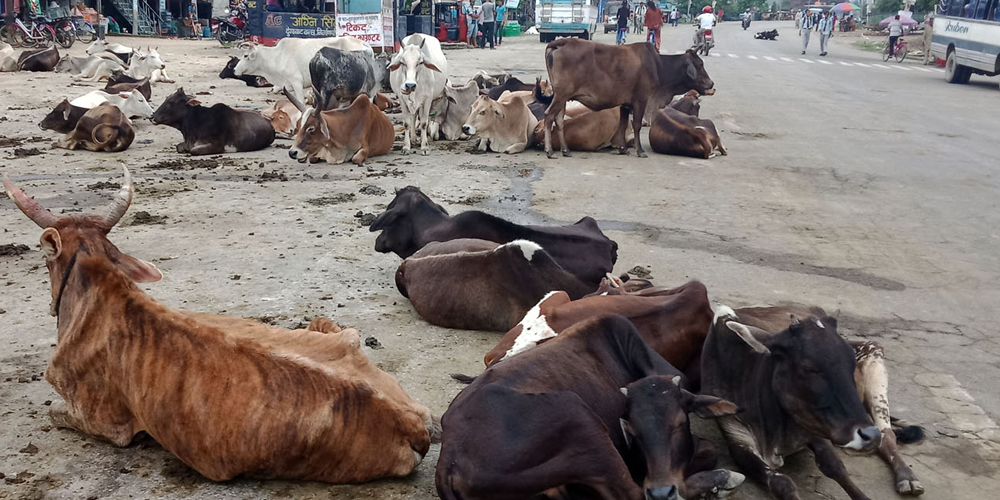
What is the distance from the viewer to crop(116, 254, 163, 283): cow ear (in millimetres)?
4246

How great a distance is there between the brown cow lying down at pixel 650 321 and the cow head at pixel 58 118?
34.0ft

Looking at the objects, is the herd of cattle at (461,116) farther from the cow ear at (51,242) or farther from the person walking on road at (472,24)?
the person walking on road at (472,24)

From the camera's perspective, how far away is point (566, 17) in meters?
41.9

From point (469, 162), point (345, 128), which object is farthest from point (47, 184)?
point (469, 162)

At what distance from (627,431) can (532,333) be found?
43.1 inches

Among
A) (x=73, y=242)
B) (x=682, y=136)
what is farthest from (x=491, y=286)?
(x=682, y=136)

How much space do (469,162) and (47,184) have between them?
486cm

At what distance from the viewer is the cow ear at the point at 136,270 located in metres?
4.25

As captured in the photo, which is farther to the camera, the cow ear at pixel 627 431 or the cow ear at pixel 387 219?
the cow ear at pixel 387 219

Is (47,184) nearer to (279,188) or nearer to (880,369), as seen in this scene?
(279,188)

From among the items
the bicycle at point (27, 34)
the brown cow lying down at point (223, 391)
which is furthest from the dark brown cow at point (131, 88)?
Answer: the brown cow lying down at point (223, 391)

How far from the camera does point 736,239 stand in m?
7.88

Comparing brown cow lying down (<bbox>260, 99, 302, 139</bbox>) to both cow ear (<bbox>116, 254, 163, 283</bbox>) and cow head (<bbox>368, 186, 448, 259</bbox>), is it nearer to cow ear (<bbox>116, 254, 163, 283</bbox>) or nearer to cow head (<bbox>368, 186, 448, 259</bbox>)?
cow head (<bbox>368, 186, 448, 259</bbox>)

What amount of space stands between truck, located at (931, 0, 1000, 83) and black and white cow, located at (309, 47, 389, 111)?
655 inches
